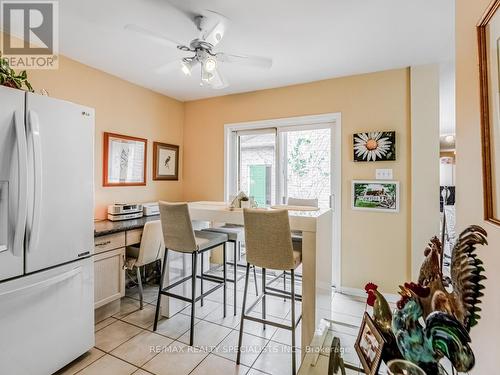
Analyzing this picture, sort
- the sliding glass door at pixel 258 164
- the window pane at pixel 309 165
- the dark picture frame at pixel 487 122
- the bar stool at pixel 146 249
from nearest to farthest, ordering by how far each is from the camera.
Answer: the dark picture frame at pixel 487 122, the bar stool at pixel 146 249, the window pane at pixel 309 165, the sliding glass door at pixel 258 164

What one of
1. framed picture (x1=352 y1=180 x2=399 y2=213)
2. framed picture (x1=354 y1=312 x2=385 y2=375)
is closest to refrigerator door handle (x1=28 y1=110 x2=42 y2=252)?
framed picture (x1=354 y1=312 x2=385 y2=375)

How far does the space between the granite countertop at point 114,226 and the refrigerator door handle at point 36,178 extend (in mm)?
733

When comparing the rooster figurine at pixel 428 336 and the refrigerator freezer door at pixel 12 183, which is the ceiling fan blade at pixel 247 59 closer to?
the refrigerator freezer door at pixel 12 183

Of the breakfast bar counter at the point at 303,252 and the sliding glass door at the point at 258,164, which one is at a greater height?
the sliding glass door at the point at 258,164

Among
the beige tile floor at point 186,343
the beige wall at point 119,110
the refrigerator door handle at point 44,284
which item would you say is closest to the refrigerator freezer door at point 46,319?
the refrigerator door handle at point 44,284

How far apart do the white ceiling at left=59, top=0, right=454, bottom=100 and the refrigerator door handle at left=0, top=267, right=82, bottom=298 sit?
6.00ft

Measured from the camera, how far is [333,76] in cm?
313

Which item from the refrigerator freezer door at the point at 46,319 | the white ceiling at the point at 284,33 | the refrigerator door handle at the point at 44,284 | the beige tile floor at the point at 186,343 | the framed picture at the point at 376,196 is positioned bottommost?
the beige tile floor at the point at 186,343

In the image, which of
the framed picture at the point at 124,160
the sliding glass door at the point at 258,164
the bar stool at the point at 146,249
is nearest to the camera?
the bar stool at the point at 146,249

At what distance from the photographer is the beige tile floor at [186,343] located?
73.3 inches

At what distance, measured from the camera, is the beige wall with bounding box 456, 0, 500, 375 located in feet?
2.58

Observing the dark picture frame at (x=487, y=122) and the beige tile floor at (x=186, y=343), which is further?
the beige tile floor at (x=186, y=343)

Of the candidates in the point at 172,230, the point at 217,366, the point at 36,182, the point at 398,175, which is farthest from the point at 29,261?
the point at 398,175

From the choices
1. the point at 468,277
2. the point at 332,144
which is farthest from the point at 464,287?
the point at 332,144
